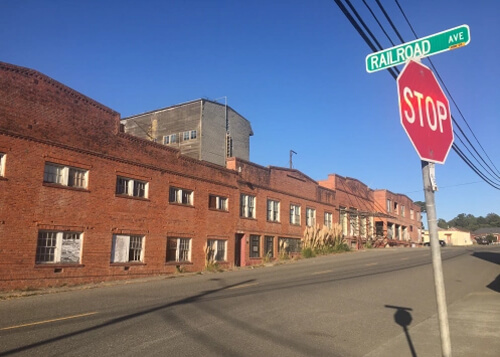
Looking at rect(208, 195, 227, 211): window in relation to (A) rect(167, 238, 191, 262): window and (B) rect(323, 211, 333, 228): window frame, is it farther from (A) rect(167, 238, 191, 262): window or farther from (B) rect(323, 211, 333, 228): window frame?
(B) rect(323, 211, 333, 228): window frame

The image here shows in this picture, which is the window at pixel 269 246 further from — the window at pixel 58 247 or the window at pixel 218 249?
the window at pixel 58 247

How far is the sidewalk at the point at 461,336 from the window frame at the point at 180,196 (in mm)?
16014

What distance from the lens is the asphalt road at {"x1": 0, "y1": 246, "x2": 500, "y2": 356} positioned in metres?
7.25

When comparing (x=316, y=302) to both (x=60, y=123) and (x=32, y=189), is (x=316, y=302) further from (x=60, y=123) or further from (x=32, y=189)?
(x=60, y=123)

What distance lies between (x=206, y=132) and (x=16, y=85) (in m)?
20.6

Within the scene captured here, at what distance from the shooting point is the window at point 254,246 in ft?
98.3

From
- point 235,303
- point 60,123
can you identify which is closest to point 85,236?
point 60,123

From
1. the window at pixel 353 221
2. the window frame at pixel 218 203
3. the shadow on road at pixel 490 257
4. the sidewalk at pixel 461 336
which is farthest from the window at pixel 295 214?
the sidewalk at pixel 461 336

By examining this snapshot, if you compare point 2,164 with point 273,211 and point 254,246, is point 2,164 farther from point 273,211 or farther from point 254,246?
point 273,211

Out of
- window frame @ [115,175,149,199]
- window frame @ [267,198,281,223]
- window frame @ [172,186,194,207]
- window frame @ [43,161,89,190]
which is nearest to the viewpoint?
window frame @ [43,161,89,190]

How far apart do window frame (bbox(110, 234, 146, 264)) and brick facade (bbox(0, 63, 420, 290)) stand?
2.0 inches

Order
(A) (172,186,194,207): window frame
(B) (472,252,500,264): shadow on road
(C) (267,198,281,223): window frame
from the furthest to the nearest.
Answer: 1. (C) (267,198,281,223): window frame
2. (B) (472,252,500,264): shadow on road
3. (A) (172,186,194,207): window frame

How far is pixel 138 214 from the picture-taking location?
2116 centimetres

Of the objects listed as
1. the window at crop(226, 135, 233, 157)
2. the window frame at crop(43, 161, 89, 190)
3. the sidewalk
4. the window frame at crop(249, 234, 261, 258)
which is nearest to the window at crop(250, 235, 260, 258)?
the window frame at crop(249, 234, 261, 258)
